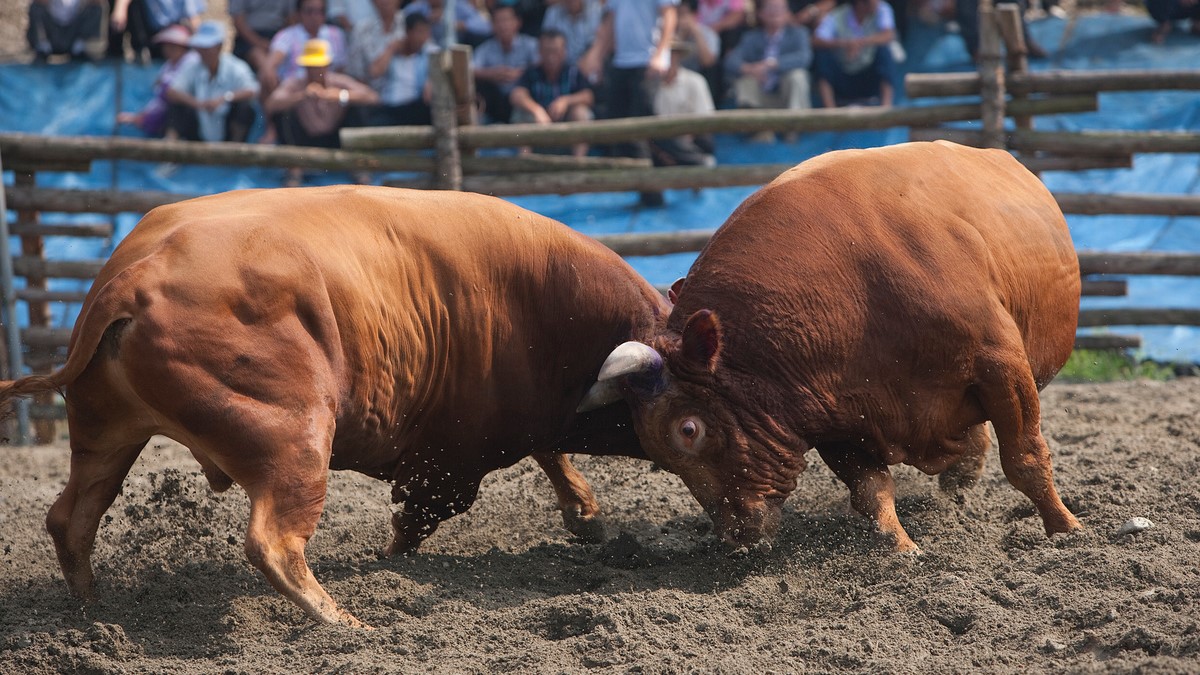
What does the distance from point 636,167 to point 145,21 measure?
5478 millimetres

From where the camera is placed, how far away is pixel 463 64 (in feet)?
27.0

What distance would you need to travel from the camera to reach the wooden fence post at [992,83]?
8.50 metres

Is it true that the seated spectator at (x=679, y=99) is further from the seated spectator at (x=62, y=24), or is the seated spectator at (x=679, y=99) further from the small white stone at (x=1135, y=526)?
the small white stone at (x=1135, y=526)

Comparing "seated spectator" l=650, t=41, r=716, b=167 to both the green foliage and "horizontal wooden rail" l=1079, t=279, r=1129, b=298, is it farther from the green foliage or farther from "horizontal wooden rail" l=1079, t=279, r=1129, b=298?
the green foliage

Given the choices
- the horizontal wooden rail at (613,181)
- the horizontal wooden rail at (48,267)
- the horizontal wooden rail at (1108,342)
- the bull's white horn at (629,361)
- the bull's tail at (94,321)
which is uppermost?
the bull's tail at (94,321)

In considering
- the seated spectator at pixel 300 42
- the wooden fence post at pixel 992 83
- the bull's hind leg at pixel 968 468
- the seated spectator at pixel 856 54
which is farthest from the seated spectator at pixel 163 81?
the bull's hind leg at pixel 968 468

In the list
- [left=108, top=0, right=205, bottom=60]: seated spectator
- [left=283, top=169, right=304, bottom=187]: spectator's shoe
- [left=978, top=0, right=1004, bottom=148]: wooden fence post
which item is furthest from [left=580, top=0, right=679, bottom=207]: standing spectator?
[left=108, top=0, right=205, bottom=60]: seated spectator

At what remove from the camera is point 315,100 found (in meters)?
10.4

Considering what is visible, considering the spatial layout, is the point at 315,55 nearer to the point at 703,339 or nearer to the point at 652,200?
the point at 652,200

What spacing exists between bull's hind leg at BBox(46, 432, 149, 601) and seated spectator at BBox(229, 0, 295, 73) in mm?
7659

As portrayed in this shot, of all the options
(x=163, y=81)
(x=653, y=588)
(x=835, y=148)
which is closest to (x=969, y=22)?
(x=835, y=148)

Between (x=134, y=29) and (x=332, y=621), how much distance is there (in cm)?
926

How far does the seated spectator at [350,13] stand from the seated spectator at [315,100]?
0.37 m

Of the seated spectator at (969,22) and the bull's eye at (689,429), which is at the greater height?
the seated spectator at (969,22)
